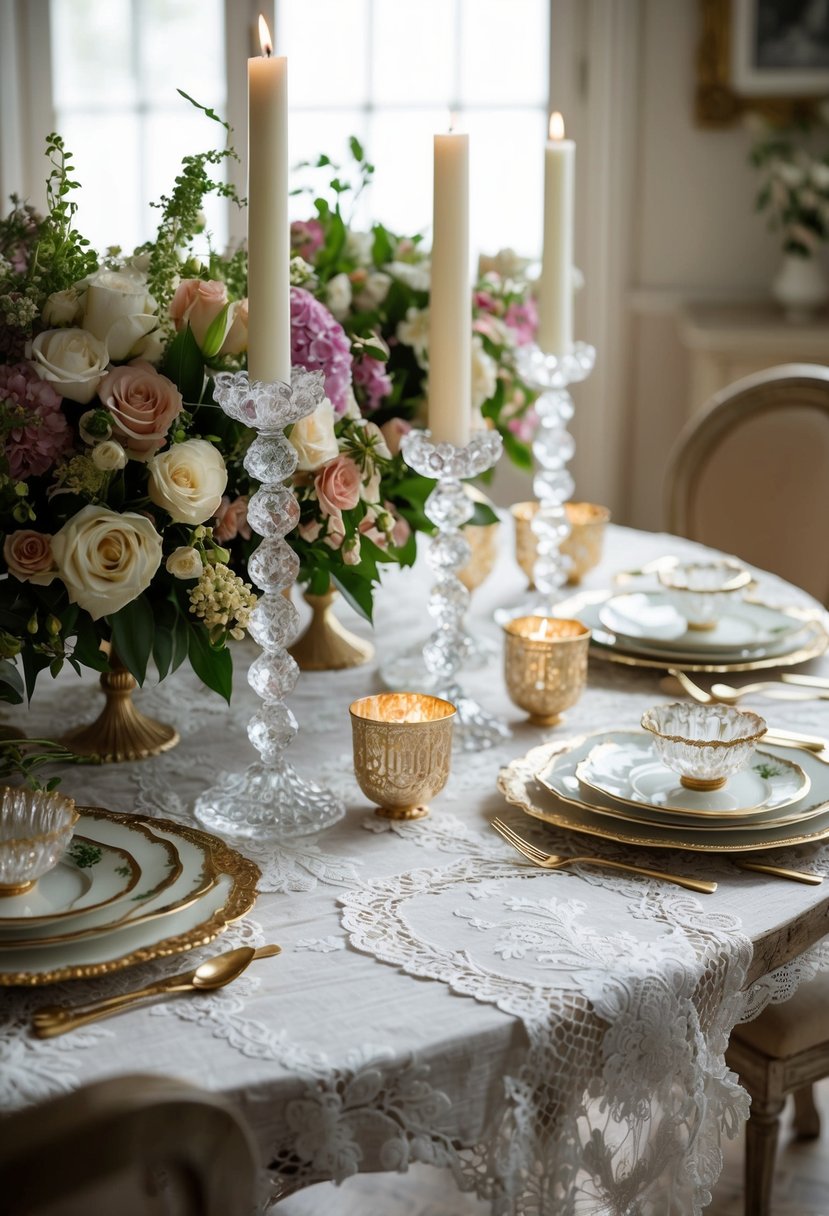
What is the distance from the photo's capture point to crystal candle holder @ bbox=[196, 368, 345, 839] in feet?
3.68

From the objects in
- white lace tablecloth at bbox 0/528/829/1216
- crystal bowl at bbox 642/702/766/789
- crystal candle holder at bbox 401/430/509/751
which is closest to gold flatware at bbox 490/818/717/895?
white lace tablecloth at bbox 0/528/829/1216

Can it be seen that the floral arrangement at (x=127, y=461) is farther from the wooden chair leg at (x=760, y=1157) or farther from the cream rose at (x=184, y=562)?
the wooden chair leg at (x=760, y=1157)

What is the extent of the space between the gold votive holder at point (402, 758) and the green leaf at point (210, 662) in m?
0.12

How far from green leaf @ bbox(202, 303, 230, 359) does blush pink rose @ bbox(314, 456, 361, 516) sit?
5.7 inches

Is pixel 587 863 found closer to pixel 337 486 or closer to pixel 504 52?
pixel 337 486

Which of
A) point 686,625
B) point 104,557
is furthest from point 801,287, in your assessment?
point 104,557

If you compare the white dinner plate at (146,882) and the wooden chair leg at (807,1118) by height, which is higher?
the white dinner plate at (146,882)

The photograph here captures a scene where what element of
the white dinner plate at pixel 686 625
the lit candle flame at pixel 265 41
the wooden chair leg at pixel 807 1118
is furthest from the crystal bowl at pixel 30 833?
the wooden chair leg at pixel 807 1118

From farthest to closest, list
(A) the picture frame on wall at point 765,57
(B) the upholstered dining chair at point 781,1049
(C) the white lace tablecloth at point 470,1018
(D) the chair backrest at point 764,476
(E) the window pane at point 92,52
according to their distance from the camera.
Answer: (E) the window pane at point 92,52 < (A) the picture frame on wall at point 765,57 < (D) the chair backrest at point 764,476 < (B) the upholstered dining chair at point 781,1049 < (C) the white lace tablecloth at point 470,1018

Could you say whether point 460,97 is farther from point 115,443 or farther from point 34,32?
point 115,443

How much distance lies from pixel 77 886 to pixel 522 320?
1126 millimetres

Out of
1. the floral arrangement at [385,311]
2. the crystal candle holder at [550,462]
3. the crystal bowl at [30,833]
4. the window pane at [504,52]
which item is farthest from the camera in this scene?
the window pane at [504,52]

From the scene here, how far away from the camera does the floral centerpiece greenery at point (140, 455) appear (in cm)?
112

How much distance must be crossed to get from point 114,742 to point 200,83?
301cm
